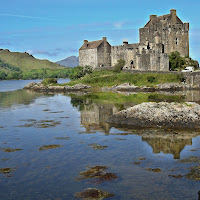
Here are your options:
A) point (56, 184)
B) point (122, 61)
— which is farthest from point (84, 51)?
point (56, 184)

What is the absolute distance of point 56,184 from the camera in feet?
44.2

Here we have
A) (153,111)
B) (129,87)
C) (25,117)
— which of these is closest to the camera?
(153,111)

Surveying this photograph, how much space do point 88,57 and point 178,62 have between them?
2252 centimetres

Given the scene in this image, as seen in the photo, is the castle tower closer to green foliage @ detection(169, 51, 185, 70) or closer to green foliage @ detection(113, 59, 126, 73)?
green foliage @ detection(169, 51, 185, 70)

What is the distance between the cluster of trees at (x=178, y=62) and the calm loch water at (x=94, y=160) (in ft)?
139

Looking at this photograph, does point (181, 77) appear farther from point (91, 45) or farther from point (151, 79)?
point (91, 45)

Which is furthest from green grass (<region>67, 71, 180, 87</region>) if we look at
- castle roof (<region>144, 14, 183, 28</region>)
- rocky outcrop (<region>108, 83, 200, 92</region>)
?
castle roof (<region>144, 14, 183, 28</region>)

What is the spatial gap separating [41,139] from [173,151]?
28.2ft

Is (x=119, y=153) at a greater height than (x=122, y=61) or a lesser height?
lesser

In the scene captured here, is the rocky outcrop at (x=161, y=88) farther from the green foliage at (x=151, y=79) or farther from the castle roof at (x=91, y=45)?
the castle roof at (x=91, y=45)

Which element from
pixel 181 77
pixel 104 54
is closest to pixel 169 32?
pixel 181 77

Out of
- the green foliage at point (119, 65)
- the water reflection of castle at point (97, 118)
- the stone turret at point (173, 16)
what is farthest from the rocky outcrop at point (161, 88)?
the water reflection of castle at point (97, 118)

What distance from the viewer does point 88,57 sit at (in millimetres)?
78188

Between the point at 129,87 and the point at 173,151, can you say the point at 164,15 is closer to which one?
the point at 129,87
